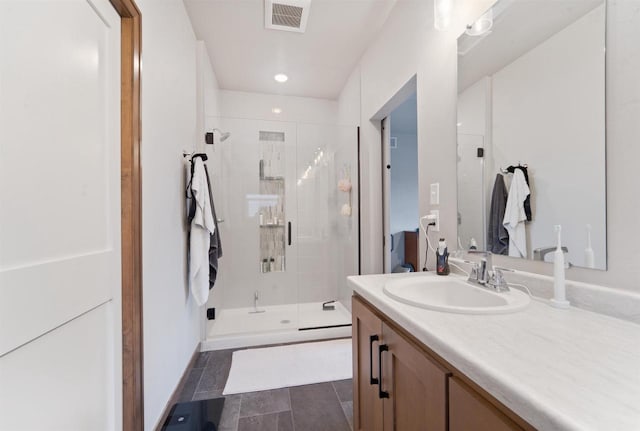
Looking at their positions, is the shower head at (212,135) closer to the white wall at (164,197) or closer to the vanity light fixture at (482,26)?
the white wall at (164,197)

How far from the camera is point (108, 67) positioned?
3.49ft

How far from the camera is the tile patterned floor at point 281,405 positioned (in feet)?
4.88

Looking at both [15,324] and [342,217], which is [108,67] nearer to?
[15,324]

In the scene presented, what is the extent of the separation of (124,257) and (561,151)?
1.74m

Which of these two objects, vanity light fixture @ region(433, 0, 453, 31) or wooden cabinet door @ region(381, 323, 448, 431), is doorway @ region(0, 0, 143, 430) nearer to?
wooden cabinet door @ region(381, 323, 448, 431)

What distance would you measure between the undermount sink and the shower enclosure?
170 cm

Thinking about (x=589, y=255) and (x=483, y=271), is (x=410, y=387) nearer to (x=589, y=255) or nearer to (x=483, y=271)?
(x=483, y=271)

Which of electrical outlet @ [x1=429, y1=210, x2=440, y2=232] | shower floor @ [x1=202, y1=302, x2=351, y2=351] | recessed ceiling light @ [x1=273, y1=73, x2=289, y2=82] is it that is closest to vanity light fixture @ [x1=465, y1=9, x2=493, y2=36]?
electrical outlet @ [x1=429, y1=210, x2=440, y2=232]

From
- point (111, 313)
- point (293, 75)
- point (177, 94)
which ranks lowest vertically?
point (111, 313)

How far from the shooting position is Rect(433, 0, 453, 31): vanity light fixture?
4.57ft

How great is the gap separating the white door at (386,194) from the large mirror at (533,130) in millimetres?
1192

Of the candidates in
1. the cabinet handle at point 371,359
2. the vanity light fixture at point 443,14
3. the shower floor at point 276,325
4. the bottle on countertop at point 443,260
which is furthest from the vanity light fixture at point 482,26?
the shower floor at point 276,325

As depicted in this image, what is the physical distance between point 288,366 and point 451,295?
149 cm

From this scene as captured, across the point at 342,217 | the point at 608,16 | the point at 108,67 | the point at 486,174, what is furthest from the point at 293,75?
the point at 608,16
